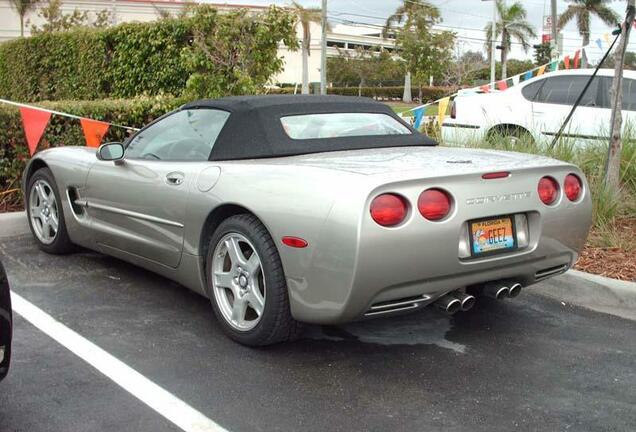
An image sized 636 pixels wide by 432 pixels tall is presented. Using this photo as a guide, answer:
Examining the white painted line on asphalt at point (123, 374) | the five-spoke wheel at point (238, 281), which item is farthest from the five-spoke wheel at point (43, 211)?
the five-spoke wheel at point (238, 281)

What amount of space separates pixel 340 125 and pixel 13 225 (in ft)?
11.9

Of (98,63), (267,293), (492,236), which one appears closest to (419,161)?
(492,236)

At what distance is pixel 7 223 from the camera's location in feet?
22.1

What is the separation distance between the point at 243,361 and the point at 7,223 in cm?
388

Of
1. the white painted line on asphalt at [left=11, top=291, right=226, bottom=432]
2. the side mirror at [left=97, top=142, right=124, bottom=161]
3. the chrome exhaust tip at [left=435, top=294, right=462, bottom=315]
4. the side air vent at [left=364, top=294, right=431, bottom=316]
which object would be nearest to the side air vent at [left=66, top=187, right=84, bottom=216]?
the side mirror at [left=97, top=142, right=124, bottom=161]

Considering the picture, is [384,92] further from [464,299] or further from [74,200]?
[464,299]

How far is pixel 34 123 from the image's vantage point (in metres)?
7.35

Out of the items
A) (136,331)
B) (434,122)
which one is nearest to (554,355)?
(136,331)

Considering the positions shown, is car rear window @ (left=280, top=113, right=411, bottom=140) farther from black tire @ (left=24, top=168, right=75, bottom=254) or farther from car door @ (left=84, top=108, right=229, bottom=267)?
black tire @ (left=24, top=168, right=75, bottom=254)

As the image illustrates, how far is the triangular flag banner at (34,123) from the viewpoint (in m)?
7.29

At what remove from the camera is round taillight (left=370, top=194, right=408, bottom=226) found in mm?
3387

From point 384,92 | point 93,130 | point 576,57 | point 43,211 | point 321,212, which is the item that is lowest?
point 43,211

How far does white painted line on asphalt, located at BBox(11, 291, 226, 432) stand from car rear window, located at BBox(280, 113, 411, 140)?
5.48 feet

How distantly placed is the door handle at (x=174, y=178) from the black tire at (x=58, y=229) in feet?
5.21
